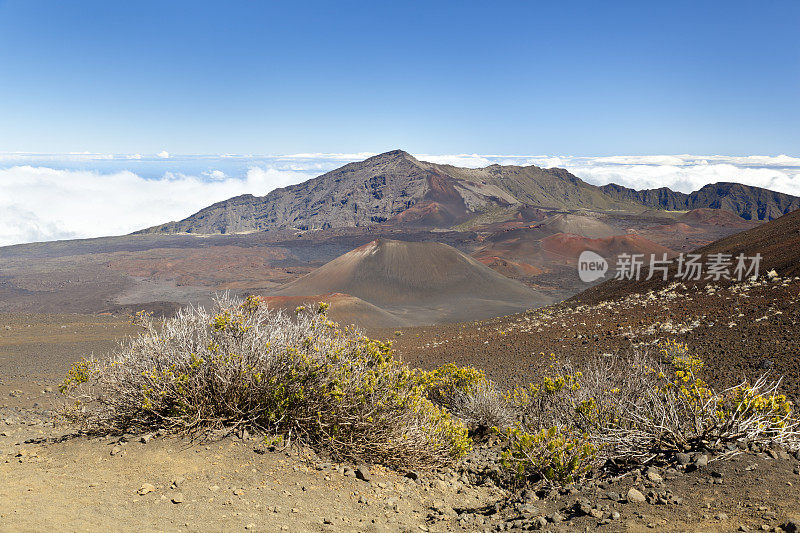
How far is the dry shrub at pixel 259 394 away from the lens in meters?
4.66

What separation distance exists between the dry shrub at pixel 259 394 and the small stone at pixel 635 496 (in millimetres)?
1966

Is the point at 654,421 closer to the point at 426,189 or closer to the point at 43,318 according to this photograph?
the point at 43,318

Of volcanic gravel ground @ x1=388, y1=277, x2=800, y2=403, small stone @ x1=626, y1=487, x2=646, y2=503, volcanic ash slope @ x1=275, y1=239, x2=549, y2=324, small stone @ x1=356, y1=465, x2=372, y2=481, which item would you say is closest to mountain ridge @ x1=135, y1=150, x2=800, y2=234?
volcanic ash slope @ x1=275, y1=239, x2=549, y2=324

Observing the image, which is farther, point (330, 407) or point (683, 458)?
point (330, 407)

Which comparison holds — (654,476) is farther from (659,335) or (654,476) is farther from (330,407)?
(659,335)

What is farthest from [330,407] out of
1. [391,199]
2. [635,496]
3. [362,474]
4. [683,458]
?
[391,199]

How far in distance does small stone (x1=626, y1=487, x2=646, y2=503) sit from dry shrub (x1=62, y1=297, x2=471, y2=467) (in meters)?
1.97

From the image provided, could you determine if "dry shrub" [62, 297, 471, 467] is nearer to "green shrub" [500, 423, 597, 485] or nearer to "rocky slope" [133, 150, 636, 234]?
"green shrub" [500, 423, 597, 485]

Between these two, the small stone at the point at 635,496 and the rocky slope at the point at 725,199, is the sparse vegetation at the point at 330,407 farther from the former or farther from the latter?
the rocky slope at the point at 725,199

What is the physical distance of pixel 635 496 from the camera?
12.5 feet

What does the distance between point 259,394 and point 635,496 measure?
3.50 m

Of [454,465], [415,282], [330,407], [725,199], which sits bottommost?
[415,282]

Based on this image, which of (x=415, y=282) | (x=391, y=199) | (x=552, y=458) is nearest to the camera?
(x=552, y=458)

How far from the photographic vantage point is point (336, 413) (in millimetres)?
4766
